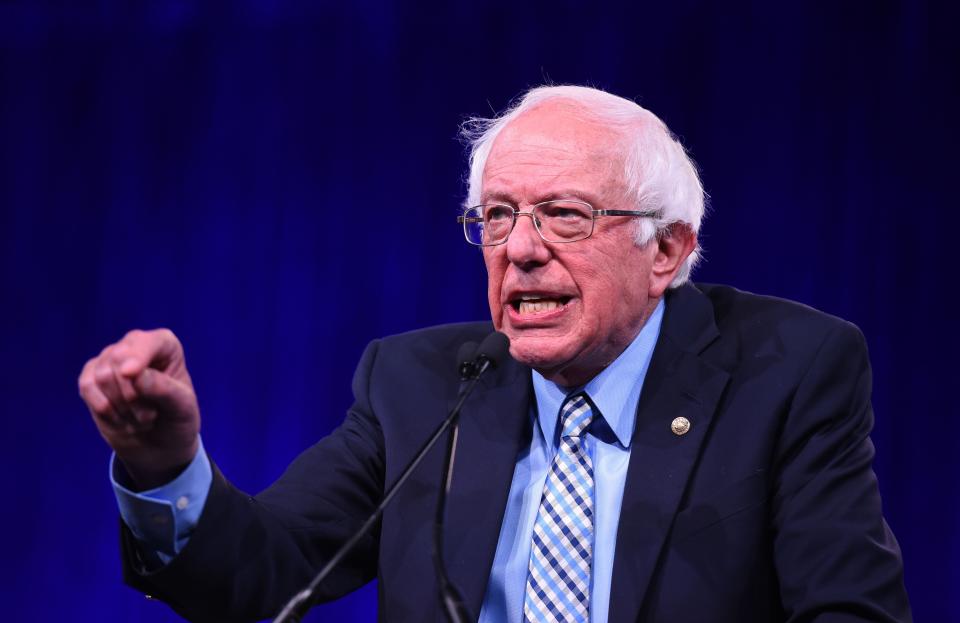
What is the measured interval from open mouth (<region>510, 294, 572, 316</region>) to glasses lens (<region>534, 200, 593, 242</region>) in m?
0.11

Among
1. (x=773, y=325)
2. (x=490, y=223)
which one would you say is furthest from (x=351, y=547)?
(x=773, y=325)

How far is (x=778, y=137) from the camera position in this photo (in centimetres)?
283

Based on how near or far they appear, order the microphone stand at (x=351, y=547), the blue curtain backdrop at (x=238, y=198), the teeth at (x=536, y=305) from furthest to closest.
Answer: the blue curtain backdrop at (x=238, y=198), the teeth at (x=536, y=305), the microphone stand at (x=351, y=547)

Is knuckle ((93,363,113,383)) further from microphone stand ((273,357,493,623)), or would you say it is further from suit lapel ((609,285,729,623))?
suit lapel ((609,285,729,623))

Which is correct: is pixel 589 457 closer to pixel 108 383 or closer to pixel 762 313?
pixel 762 313

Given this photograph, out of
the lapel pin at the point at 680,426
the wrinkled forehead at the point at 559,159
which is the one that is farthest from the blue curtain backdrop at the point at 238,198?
the lapel pin at the point at 680,426

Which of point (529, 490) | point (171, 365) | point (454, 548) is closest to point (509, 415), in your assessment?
point (529, 490)

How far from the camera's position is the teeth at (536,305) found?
185 centimetres

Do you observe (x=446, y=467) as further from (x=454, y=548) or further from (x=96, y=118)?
(x=96, y=118)

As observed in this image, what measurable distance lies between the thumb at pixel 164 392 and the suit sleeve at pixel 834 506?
3.07 feet

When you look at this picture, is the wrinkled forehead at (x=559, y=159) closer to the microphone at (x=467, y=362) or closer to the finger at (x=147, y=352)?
the microphone at (x=467, y=362)

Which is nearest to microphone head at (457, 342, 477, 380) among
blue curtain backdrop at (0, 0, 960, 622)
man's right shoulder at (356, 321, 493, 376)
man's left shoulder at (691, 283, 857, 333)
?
man's right shoulder at (356, 321, 493, 376)

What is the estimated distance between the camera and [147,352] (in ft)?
4.09

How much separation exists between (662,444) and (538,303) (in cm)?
33
